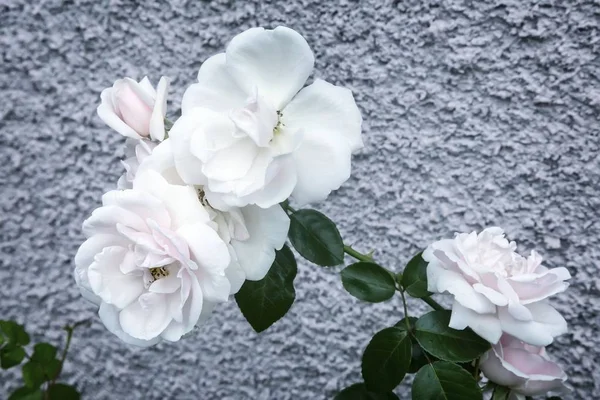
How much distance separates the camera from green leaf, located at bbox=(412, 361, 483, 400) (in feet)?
1.41

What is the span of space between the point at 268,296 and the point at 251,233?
4.1 inches

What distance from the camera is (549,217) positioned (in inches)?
27.7

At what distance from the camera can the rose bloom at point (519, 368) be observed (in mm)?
437

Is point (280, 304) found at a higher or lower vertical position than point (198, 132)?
lower

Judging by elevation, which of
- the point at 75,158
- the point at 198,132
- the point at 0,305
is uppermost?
the point at 198,132

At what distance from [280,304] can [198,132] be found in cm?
17

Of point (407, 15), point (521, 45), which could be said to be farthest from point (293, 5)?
point (521, 45)

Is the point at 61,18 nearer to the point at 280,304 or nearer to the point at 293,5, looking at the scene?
the point at 293,5

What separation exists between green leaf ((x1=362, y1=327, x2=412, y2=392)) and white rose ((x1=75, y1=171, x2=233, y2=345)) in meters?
0.18

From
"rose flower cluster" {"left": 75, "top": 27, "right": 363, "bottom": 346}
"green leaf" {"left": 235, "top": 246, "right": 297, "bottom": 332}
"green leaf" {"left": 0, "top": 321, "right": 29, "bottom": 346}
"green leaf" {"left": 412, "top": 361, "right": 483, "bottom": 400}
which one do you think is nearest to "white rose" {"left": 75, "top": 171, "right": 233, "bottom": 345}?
"rose flower cluster" {"left": 75, "top": 27, "right": 363, "bottom": 346}

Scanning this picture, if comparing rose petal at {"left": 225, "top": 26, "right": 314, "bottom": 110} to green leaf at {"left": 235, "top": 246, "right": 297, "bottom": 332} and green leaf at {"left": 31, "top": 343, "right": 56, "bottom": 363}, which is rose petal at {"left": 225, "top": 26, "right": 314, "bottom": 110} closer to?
green leaf at {"left": 235, "top": 246, "right": 297, "bottom": 332}

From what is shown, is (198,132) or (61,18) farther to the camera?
(61,18)

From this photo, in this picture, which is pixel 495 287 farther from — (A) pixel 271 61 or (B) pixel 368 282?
(A) pixel 271 61

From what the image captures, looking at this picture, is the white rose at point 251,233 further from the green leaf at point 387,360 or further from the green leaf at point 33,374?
the green leaf at point 33,374
